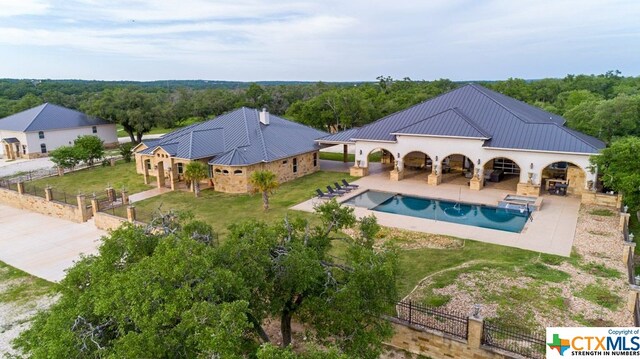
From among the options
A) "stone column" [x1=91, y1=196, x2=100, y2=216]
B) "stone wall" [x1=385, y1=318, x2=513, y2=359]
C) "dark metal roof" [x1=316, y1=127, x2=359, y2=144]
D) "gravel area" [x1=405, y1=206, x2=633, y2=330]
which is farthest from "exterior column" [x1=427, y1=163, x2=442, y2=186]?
"stone column" [x1=91, y1=196, x2=100, y2=216]

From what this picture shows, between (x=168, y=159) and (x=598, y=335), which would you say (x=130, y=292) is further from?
(x=168, y=159)

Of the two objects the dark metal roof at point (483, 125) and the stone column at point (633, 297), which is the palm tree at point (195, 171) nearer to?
the dark metal roof at point (483, 125)

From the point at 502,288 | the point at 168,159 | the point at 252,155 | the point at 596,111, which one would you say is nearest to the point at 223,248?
the point at 502,288

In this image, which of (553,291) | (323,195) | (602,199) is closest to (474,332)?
(553,291)

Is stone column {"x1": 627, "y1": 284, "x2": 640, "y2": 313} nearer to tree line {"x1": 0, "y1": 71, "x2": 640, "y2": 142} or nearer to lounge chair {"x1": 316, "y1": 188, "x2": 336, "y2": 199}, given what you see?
lounge chair {"x1": 316, "y1": 188, "x2": 336, "y2": 199}

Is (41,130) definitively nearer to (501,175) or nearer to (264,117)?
(264,117)
